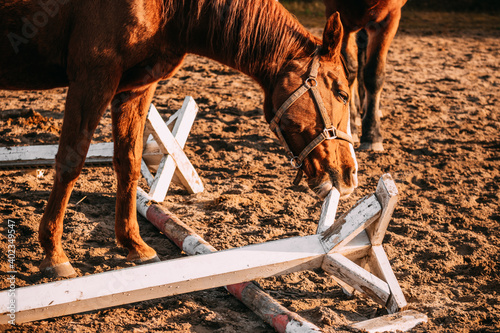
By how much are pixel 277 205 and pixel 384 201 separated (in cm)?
163

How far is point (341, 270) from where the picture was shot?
266 centimetres

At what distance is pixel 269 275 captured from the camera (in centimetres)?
264

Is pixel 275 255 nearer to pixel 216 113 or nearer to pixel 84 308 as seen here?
pixel 84 308

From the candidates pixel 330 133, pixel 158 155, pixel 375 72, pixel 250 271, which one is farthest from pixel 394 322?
pixel 375 72

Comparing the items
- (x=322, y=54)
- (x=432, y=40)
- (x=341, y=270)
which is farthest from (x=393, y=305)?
(x=432, y=40)

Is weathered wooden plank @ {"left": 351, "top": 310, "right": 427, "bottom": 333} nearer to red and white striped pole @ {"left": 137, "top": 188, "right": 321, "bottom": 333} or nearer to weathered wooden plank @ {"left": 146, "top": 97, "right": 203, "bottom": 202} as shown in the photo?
red and white striped pole @ {"left": 137, "top": 188, "right": 321, "bottom": 333}

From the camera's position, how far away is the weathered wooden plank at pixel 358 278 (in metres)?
2.60

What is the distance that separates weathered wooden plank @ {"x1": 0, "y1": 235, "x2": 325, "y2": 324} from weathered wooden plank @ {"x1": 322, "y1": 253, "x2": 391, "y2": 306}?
10cm

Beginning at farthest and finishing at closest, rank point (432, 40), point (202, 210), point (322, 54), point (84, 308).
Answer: point (432, 40), point (202, 210), point (322, 54), point (84, 308)

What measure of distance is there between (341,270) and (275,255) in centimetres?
38

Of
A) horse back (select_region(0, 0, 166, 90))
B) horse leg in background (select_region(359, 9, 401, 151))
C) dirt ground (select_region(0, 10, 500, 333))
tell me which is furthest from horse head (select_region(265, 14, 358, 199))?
horse leg in background (select_region(359, 9, 401, 151))

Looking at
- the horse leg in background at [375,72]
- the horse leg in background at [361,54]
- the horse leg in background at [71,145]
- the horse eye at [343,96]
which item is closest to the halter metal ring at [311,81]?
the horse eye at [343,96]

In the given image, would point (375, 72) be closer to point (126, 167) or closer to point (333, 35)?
point (333, 35)

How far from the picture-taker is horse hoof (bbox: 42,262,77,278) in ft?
9.76
